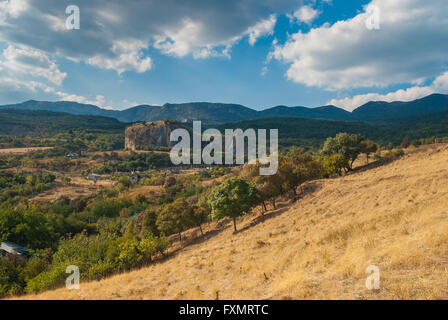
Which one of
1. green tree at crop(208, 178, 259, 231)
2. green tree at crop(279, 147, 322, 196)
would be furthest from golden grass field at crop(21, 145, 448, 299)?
green tree at crop(279, 147, 322, 196)

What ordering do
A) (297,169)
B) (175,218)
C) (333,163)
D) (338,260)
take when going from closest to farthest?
(338,260), (175,218), (297,169), (333,163)

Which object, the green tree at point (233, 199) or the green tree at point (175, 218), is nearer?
the green tree at point (233, 199)

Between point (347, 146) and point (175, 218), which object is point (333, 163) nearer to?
point (347, 146)

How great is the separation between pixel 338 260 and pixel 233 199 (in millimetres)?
20297

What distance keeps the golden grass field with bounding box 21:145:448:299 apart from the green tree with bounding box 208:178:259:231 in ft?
23.6

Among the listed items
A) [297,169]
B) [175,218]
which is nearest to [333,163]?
[297,169]

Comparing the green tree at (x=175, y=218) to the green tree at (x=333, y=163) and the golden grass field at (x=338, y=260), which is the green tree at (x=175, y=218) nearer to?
the golden grass field at (x=338, y=260)

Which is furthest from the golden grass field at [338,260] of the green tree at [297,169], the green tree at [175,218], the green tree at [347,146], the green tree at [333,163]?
the green tree at [347,146]

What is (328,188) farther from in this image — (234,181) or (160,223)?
(160,223)

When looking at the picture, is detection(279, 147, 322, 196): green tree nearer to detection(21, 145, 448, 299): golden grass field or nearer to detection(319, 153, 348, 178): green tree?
detection(319, 153, 348, 178): green tree

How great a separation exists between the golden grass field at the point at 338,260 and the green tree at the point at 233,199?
283 inches

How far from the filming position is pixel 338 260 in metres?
10.9

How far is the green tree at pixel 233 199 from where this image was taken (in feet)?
101

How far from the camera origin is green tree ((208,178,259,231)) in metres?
30.8
